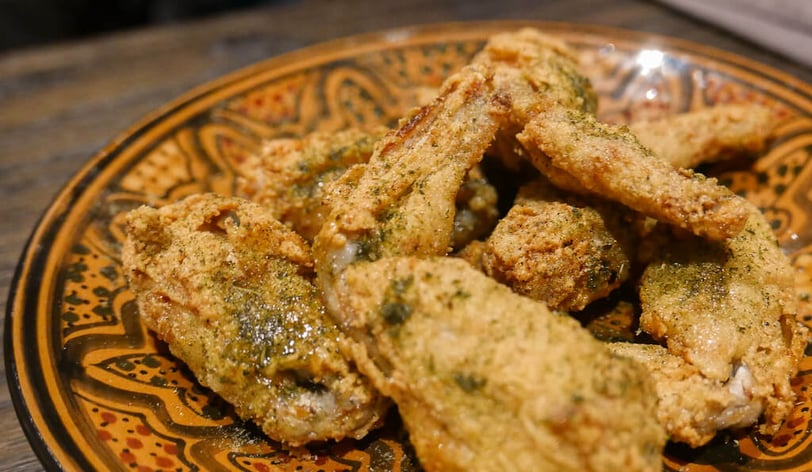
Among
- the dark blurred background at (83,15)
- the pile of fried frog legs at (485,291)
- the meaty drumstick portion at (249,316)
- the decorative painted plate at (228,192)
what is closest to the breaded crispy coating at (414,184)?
the pile of fried frog legs at (485,291)

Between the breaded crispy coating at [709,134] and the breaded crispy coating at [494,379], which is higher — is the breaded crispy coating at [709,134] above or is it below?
above

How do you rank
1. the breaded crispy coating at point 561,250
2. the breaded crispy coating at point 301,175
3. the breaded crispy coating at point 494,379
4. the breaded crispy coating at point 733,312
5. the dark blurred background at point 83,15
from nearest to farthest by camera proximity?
the breaded crispy coating at point 494,379 < the breaded crispy coating at point 733,312 < the breaded crispy coating at point 561,250 < the breaded crispy coating at point 301,175 < the dark blurred background at point 83,15

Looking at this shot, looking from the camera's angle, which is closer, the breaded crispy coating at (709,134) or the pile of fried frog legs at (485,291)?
the pile of fried frog legs at (485,291)

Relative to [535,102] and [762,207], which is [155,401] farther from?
[762,207]

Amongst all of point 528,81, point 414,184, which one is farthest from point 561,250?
point 528,81

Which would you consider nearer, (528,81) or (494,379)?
(494,379)

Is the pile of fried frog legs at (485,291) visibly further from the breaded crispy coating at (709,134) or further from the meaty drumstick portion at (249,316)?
the breaded crispy coating at (709,134)

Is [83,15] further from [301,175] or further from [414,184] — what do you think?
[414,184]
